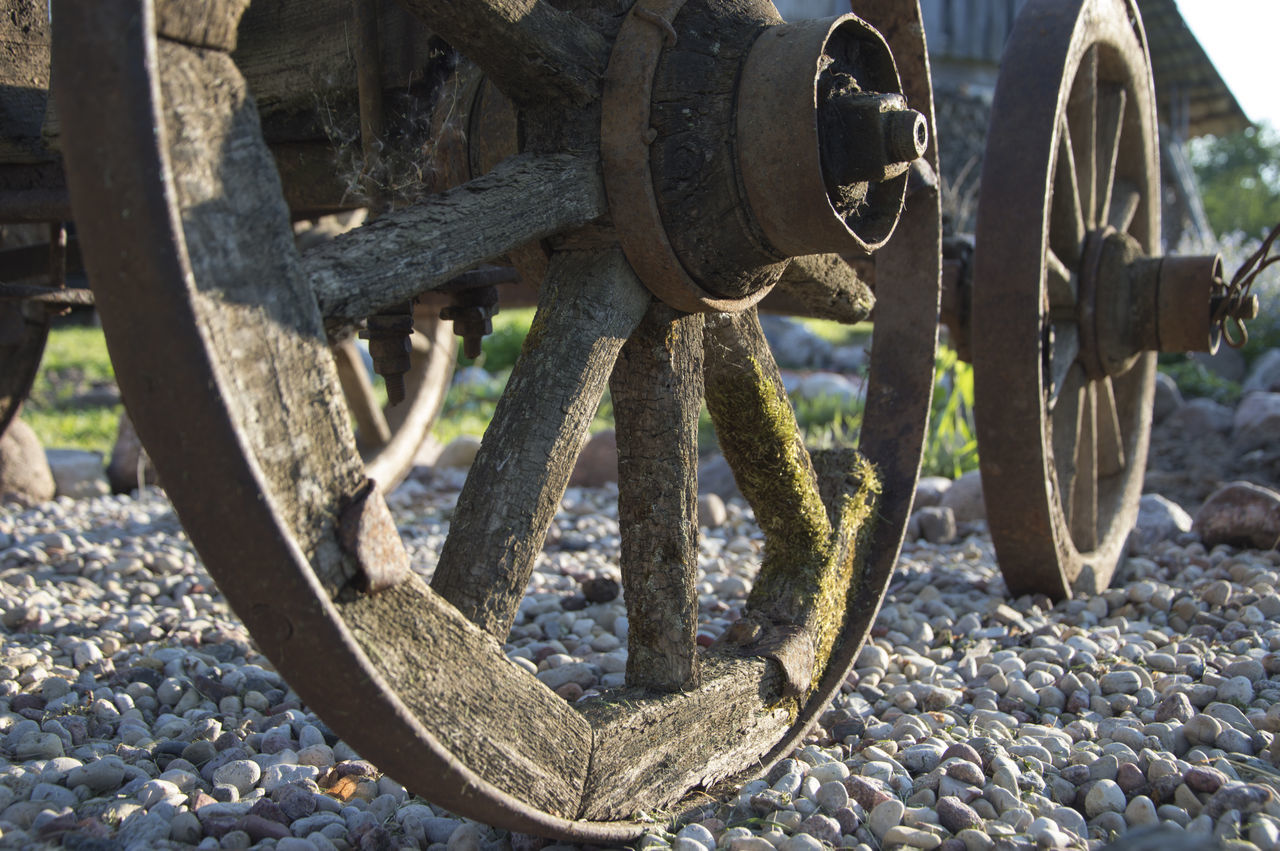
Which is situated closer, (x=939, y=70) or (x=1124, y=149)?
(x=1124, y=149)

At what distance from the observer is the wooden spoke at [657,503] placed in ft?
4.91

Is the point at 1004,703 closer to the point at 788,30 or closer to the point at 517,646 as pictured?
the point at 517,646

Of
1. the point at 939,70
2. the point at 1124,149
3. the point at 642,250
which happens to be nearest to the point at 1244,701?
the point at 642,250

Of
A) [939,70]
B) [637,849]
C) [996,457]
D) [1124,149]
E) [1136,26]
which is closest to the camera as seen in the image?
[637,849]

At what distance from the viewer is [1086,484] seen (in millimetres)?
2875

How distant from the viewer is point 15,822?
1.40m

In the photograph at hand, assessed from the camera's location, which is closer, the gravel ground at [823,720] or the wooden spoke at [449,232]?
the wooden spoke at [449,232]

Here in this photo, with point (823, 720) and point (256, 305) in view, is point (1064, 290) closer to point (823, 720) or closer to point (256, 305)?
point (823, 720)

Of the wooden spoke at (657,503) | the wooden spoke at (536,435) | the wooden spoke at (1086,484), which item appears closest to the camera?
the wooden spoke at (536,435)

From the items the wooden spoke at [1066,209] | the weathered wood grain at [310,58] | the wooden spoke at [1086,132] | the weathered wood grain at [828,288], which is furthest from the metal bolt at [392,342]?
the wooden spoke at [1086,132]

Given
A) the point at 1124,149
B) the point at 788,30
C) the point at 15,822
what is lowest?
the point at 15,822

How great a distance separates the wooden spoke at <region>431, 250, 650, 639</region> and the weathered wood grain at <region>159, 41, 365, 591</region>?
0.84 ft

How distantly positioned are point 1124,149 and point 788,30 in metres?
2.13

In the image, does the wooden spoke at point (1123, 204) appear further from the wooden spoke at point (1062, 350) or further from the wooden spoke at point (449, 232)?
the wooden spoke at point (449, 232)
